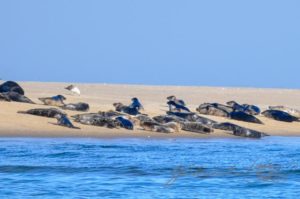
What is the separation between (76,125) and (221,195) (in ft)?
32.1

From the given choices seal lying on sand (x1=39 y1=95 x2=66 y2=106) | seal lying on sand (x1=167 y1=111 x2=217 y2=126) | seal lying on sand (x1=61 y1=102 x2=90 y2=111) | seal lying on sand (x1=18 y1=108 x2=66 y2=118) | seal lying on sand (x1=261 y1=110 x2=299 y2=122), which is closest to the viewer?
seal lying on sand (x1=18 y1=108 x2=66 y2=118)

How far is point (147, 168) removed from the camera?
16156 mm

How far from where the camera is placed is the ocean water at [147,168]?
1354cm

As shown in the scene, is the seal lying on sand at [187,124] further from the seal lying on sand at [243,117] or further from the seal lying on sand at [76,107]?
the seal lying on sand at [243,117]

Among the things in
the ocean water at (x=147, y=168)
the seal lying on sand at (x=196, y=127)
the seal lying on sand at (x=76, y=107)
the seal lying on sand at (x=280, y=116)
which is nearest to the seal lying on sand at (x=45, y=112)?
the seal lying on sand at (x=76, y=107)

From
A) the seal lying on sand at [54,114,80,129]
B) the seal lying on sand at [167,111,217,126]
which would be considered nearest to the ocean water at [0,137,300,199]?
the seal lying on sand at [54,114,80,129]

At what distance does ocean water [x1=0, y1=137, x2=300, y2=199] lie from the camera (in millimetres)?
13539

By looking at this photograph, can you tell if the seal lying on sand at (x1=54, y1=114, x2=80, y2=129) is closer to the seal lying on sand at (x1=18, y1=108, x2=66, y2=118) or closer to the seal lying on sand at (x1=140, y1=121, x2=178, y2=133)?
the seal lying on sand at (x1=18, y1=108, x2=66, y2=118)

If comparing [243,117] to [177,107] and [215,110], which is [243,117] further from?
[177,107]

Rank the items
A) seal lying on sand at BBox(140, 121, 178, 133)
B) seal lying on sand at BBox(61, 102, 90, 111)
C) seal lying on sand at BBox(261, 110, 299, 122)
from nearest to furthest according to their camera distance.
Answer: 1. seal lying on sand at BBox(140, 121, 178, 133)
2. seal lying on sand at BBox(61, 102, 90, 111)
3. seal lying on sand at BBox(261, 110, 299, 122)

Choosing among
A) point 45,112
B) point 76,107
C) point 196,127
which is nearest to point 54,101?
point 76,107

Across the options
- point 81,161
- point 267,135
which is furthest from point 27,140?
point 267,135

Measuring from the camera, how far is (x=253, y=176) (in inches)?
611

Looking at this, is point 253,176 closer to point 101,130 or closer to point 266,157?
point 266,157
